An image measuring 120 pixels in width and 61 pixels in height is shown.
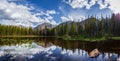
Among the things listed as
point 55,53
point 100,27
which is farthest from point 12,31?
point 55,53

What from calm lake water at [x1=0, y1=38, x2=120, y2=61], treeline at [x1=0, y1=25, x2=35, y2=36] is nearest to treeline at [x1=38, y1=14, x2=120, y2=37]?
treeline at [x1=0, y1=25, x2=35, y2=36]

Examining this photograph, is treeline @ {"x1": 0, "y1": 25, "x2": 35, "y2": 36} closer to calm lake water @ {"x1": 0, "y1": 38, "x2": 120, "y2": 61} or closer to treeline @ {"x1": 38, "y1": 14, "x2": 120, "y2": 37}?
treeline @ {"x1": 38, "y1": 14, "x2": 120, "y2": 37}

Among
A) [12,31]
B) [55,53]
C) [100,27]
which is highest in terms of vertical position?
[100,27]

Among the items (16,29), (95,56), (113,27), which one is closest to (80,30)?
(113,27)

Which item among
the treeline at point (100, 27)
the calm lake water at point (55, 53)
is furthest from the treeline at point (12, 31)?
the calm lake water at point (55, 53)

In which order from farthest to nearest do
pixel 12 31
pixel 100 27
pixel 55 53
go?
1. pixel 12 31
2. pixel 100 27
3. pixel 55 53

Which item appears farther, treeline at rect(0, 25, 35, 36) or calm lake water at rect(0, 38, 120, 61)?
treeline at rect(0, 25, 35, 36)

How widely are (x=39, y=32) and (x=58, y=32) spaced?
30829 millimetres

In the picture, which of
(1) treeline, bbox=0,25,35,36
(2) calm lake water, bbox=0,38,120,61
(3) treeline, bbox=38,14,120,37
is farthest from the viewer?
(1) treeline, bbox=0,25,35,36

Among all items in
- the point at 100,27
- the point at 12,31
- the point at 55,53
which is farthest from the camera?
the point at 12,31

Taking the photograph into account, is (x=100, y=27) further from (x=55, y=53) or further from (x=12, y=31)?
(x=55, y=53)

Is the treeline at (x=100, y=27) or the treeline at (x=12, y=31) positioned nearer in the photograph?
the treeline at (x=100, y=27)

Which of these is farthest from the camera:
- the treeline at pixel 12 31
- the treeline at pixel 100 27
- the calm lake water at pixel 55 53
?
the treeline at pixel 12 31

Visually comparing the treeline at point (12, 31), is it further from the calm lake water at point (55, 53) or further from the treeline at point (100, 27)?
the calm lake water at point (55, 53)
